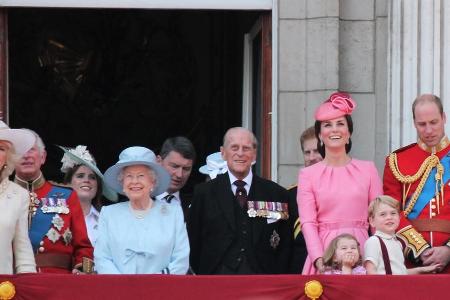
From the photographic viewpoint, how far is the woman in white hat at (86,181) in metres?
11.0

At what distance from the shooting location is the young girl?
30.1ft

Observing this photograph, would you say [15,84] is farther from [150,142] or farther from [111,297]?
[111,297]

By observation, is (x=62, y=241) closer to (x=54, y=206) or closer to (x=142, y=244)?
(x=54, y=206)

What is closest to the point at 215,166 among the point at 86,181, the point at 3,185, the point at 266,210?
the point at 86,181

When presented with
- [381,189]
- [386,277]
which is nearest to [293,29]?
[381,189]

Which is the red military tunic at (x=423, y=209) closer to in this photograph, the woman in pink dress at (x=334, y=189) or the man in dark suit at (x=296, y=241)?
the woman in pink dress at (x=334, y=189)

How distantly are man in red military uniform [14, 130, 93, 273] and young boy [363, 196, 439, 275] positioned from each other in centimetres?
182

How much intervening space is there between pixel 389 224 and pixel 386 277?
60cm

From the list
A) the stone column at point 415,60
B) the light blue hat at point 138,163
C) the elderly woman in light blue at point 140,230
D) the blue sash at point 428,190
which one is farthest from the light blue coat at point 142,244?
the stone column at point 415,60

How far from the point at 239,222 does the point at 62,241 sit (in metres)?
1.12

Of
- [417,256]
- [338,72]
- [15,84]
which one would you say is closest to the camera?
[417,256]

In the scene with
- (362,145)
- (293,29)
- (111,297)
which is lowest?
(111,297)

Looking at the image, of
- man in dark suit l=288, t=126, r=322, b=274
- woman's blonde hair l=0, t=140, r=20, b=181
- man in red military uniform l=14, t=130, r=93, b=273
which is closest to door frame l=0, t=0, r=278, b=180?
man in dark suit l=288, t=126, r=322, b=274

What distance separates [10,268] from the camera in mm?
9086
